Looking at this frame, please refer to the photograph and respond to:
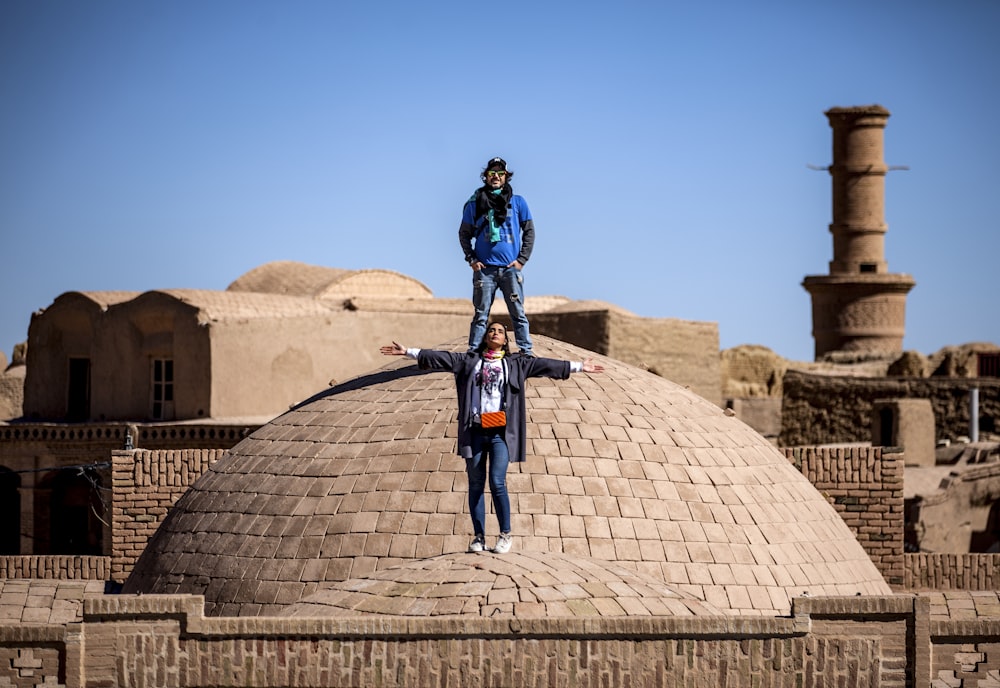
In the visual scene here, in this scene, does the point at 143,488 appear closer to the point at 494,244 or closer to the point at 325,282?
the point at 494,244

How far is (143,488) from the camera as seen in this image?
49.9 feet

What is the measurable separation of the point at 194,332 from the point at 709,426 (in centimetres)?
1645

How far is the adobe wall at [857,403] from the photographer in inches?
1489

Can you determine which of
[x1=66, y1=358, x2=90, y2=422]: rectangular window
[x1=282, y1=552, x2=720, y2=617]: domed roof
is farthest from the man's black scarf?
[x1=66, y1=358, x2=90, y2=422]: rectangular window

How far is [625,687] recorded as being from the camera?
8.93m

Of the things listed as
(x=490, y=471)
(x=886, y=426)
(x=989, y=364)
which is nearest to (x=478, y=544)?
(x=490, y=471)

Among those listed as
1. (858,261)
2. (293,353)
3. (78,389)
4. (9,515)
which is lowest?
(9,515)

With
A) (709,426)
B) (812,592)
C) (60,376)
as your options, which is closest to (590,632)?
(812,592)

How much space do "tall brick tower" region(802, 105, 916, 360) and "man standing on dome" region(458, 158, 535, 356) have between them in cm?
3642

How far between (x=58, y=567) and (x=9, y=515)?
49.0ft

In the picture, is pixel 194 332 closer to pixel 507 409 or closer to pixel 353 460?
pixel 353 460

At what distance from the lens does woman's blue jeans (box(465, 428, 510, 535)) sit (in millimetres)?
10023

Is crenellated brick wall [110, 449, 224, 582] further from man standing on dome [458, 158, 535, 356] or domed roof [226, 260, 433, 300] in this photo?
domed roof [226, 260, 433, 300]

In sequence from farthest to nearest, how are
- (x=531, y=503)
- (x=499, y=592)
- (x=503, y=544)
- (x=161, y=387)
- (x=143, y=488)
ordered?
(x=161, y=387) → (x=143, y=488) → (x=531, y=503) → (x=503, y=544) → (x=499, y=592)
